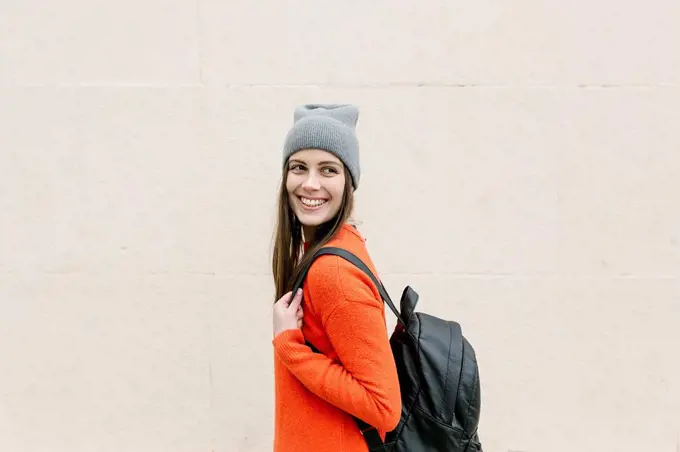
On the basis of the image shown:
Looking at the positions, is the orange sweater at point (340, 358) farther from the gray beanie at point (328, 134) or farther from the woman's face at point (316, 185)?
the gray beanie at point (328, 134)

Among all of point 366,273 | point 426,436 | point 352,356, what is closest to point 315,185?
point 366,273

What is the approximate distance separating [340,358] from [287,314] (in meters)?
0.20

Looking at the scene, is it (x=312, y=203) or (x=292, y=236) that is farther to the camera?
(x=292, y=236)

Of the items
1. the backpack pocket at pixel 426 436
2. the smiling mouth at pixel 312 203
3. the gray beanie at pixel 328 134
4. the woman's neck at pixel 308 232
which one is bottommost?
the backpack pocket at pixel 426 436

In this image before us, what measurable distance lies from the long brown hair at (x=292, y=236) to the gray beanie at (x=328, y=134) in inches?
1.9

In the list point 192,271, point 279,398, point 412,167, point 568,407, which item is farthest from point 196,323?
point 568,407

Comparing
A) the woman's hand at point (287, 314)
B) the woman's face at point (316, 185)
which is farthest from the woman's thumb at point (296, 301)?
the woman's face at point (316, 185)

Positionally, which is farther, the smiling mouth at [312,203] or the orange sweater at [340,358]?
the smiling mouth at [312,203]

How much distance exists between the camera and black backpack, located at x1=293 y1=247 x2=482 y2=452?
4.90ft

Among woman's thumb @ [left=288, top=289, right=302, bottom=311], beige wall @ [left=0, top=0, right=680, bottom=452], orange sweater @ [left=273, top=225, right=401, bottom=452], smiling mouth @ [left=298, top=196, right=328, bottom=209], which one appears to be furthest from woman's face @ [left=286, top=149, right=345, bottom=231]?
beige wall @ [left=0, top=0, right=680, bottom=452]

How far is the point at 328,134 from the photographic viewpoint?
4.87ft

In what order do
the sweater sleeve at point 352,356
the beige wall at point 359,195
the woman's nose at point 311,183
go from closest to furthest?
the sweater sleeve at point 352,356, the woman's nose at point 311,183, the beige wall at point 359,195

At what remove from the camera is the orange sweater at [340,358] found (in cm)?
134

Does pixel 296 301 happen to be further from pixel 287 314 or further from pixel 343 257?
pixel 343 257
